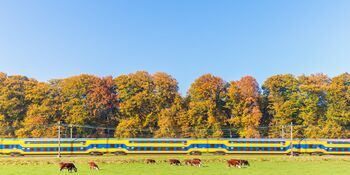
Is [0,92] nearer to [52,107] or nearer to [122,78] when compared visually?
[52,107]

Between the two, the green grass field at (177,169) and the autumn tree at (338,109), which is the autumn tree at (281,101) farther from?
the green grass field at (177,169)

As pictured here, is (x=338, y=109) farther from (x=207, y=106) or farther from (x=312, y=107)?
(x=207, y=106)

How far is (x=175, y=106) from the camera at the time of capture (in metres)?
85.9

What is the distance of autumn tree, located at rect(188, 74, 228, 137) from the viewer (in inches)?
3295

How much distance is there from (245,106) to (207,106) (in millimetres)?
8348

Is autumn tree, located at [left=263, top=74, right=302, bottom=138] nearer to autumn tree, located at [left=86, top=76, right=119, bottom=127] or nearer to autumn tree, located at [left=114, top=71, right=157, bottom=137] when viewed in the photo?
autumn tree, located at [left=114, top=71, right=157, bottom=137]

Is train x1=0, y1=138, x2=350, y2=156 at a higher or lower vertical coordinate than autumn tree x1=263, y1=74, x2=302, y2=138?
lower

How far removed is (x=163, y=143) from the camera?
7488 cm

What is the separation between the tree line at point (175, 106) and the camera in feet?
270

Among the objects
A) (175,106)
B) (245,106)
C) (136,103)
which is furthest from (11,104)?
(245,106)

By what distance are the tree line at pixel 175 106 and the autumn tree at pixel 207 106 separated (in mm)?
212

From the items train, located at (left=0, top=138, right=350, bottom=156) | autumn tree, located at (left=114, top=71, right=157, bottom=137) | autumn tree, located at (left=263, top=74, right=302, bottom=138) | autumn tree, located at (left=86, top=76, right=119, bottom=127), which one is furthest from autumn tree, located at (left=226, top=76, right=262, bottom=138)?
autumn tree, located at (left=86, top=76, right=119, bottom=127)

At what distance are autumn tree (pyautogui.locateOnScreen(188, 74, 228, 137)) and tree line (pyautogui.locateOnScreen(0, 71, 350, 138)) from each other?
212mm

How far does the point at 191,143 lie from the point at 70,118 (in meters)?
27.1
